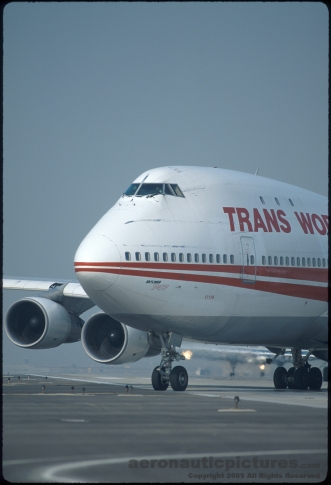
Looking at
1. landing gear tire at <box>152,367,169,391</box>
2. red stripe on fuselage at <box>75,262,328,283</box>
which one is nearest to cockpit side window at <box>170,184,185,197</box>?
red stripe on fuselage at <box>75,262,328,283</box>

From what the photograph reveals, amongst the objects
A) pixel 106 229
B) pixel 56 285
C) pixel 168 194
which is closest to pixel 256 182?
pixel 168 194

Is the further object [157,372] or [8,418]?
[157,372]

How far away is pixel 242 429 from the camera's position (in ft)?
49.6

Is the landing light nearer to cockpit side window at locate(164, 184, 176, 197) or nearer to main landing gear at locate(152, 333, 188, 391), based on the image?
A: main landing gear at locate(152, 333, 188, 391)

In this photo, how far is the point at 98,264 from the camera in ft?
85.3

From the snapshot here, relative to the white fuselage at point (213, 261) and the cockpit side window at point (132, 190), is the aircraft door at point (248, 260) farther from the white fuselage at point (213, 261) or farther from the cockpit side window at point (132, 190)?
the cockpit side window at point (132, 190)

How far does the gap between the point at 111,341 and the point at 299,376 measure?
6.83 metres

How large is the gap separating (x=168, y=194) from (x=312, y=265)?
234 inches

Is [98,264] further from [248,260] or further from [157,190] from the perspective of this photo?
[248,260]

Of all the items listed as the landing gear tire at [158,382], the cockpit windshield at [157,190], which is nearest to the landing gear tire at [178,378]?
the landing gear tire at [158,382]

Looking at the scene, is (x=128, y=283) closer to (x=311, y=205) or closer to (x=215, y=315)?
(x=215, y=315)

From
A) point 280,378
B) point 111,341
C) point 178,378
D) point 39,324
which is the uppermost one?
point 39,324

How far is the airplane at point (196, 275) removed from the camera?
2647 cm

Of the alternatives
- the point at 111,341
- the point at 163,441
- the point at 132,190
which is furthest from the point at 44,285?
the point at 163,441
